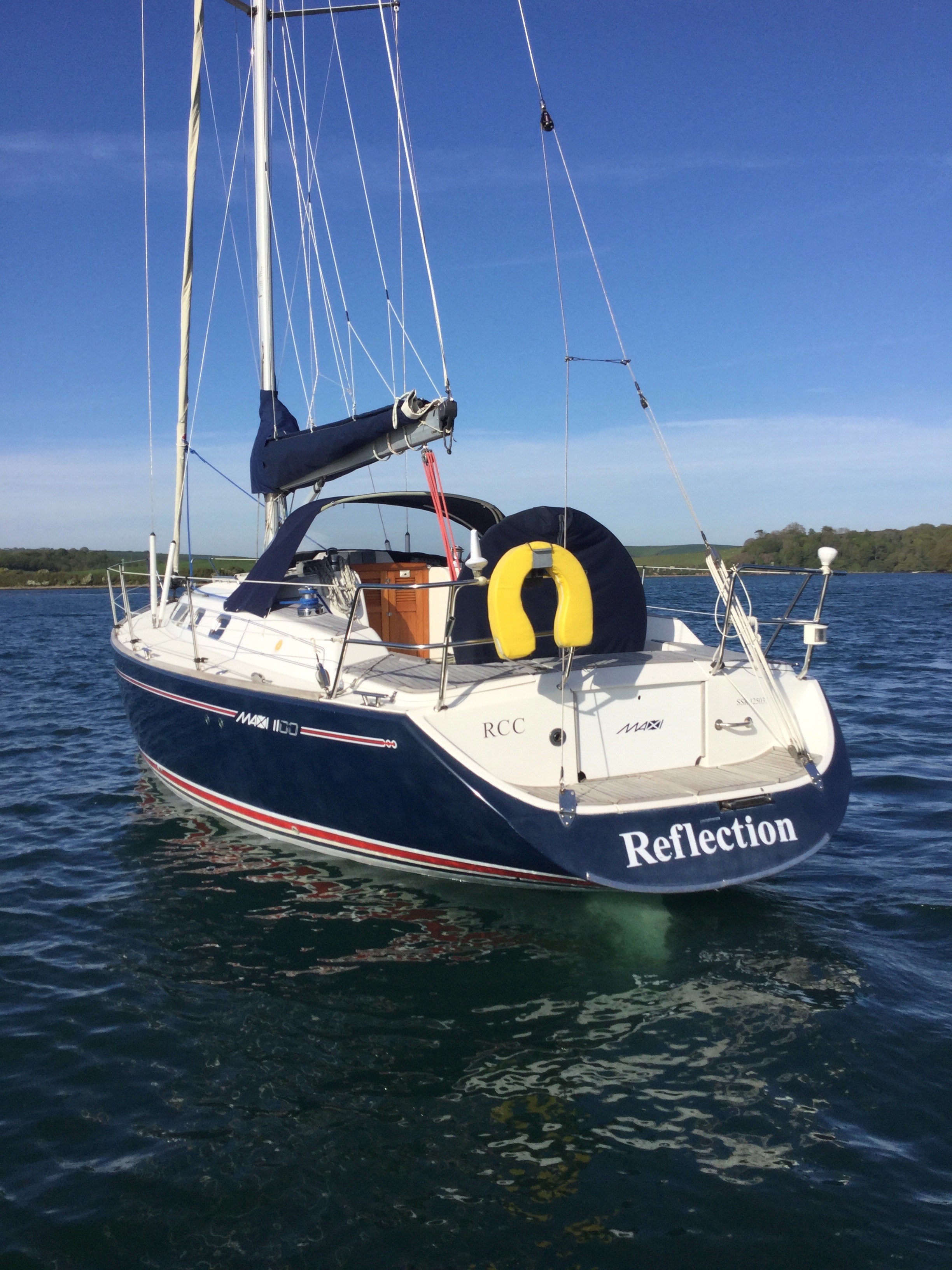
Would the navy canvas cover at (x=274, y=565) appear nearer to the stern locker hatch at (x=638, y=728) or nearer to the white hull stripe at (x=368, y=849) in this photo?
the white hull stripe at (x=368, y=849)

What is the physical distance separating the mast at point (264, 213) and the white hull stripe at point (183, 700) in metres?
2.19

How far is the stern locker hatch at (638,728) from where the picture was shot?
6141 mm

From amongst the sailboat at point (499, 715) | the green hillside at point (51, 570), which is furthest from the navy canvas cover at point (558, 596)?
the green hillside at point (51, 570)

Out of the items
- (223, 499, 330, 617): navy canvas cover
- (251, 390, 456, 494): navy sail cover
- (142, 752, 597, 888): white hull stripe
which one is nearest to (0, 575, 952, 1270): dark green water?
(142, 752, 597, 888): white hull stripe

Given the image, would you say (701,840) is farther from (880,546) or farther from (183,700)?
(880,546)

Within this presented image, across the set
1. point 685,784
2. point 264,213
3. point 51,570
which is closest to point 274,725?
point 685,784

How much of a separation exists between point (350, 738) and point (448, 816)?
870 mm

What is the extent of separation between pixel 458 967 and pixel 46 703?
11.9 meters

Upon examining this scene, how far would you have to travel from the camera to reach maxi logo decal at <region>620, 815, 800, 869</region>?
5289mm

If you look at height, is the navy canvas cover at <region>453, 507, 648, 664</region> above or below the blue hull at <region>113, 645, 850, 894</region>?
above

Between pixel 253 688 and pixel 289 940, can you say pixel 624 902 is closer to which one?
pixel 289 940

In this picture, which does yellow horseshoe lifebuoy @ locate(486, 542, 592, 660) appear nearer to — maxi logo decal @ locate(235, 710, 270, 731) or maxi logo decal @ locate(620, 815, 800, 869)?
maxi logo decal @ locate(620, 815, 800, 869)

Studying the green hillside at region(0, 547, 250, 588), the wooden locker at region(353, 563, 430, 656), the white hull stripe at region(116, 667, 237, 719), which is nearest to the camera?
the white hull stripe at region(116, 667, 237, 719)

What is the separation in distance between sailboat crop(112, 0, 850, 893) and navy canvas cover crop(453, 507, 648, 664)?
0.7 inches
